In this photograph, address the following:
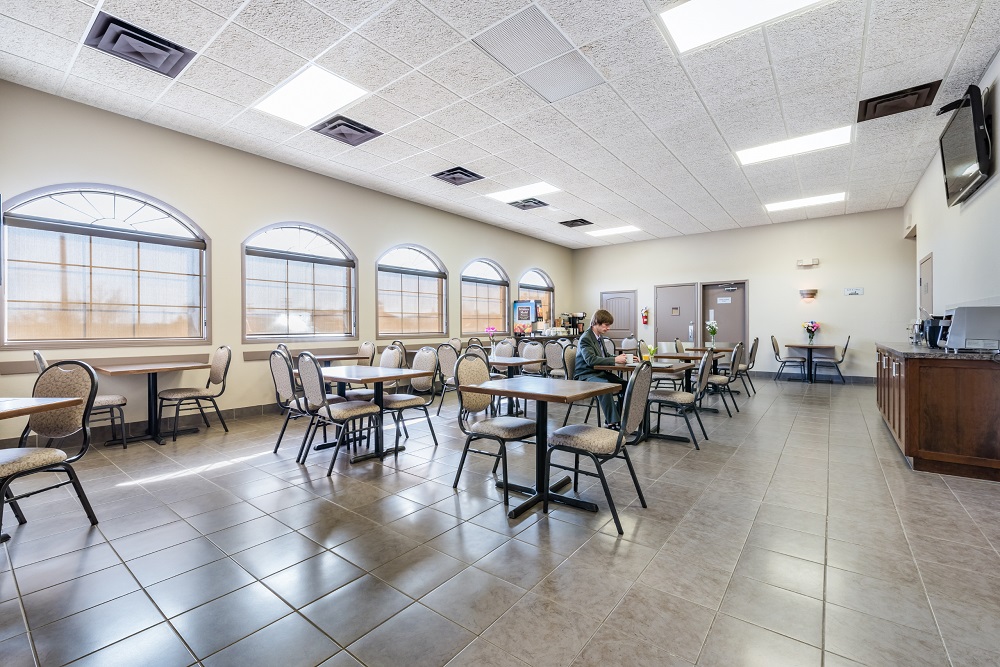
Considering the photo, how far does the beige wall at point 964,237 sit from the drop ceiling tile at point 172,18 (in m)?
5.90

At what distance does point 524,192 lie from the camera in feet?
23.8

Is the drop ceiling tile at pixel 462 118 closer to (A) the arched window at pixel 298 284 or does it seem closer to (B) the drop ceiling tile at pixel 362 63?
(B) the drop ceiling tile at pixel 362 63

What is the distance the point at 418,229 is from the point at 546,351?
3234 millimetres

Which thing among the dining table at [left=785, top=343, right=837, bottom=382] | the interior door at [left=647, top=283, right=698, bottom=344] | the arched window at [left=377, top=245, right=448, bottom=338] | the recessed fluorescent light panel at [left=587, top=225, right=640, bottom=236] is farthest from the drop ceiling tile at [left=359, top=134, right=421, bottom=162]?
the dining table at [left=785, top=343, right=837, bottom=382]

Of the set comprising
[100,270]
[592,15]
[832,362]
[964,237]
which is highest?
[592,15]

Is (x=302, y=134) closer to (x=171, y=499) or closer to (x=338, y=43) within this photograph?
(x=338, y=43)

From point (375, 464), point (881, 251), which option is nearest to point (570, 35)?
point (375, 464)

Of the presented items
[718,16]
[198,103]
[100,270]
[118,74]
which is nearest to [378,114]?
[198,103]

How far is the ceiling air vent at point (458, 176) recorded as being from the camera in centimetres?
626

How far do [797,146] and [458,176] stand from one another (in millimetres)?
4285

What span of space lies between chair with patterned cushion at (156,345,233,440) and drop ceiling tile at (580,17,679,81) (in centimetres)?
475

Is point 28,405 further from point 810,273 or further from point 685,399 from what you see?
point 810,273

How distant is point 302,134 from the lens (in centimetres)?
509

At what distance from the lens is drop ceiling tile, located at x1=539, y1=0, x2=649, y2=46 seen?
9.80ft
